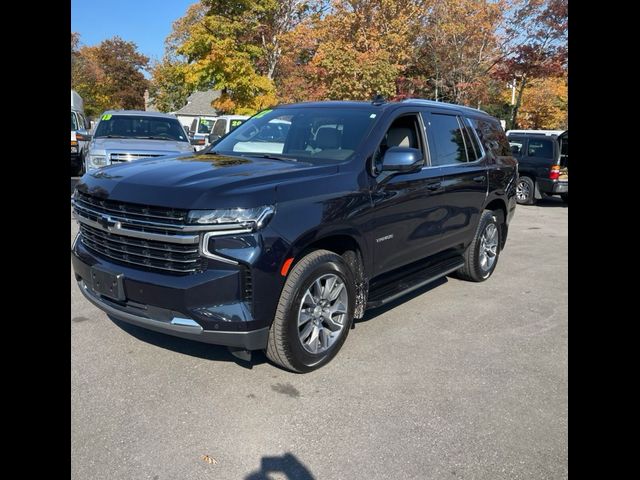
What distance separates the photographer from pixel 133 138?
10.5 meters

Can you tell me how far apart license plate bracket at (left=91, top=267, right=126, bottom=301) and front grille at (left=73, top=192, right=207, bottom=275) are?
12 cm

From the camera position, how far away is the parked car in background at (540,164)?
45.4 feet

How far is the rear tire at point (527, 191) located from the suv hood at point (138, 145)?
9064mm

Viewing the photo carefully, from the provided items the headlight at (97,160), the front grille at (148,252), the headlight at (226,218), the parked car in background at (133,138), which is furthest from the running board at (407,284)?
the headlight at (97,160)

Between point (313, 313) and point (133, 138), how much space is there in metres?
8.08

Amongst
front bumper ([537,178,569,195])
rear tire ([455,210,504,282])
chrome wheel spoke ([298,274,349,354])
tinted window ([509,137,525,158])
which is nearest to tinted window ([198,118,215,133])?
tinted window ([509,137,525,158])

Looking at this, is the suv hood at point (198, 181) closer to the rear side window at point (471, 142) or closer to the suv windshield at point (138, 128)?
the rear side window at point (471, 142)

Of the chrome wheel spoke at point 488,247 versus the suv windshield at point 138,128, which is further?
the suv windshield at point 138,128

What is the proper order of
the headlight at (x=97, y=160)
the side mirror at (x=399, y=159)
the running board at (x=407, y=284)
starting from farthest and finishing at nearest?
the headlight at (x=97, y=160), the running board at (x=407, y=284), the side mirror at (x=399, y=159)

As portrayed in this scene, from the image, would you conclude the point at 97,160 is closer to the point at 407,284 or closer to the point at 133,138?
the point at 133,138

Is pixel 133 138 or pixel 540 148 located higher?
pixel 540 148

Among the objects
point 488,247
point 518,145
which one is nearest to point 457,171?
point 488,247
